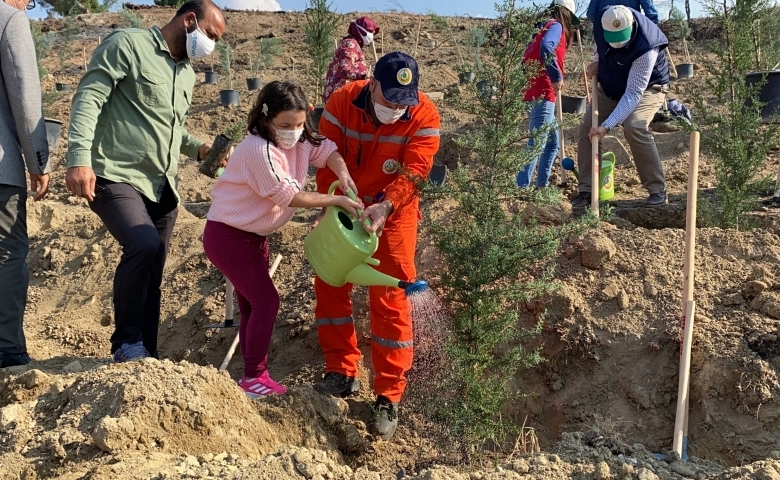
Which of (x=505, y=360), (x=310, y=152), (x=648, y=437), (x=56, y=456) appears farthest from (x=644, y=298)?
(x=56, y=456)

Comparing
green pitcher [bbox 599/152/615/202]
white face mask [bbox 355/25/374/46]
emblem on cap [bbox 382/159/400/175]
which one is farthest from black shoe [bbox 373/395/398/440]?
white face mask [bbox 355/25/374/46]

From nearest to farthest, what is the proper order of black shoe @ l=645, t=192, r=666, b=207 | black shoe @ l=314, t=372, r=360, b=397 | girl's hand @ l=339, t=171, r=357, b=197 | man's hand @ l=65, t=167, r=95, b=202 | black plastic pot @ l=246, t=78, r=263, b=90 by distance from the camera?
man's hand @ l=65, t=167, r=95, b=202 → girl's hand @ l=339, t=171, r=357, b=197 → black shoe @ l=314, t=372, r=360, b=397 → black shoe @ l=645, t=192, r=666, b=207 → black plastic pot @ l=246, t=78, r=263, b=90

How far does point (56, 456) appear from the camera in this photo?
8.13ft

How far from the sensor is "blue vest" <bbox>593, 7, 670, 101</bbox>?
488cm

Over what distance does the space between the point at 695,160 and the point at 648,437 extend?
64.0 inches

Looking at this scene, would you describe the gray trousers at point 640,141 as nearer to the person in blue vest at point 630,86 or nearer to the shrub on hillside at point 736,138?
the person in blue vest at point 630,86

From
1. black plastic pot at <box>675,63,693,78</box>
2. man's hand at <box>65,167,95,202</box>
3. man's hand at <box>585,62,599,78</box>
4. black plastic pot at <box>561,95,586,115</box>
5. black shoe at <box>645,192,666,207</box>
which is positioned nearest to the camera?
man's hand at <box>65,167,95,202</box>

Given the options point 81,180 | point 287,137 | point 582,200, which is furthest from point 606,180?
point 81,180


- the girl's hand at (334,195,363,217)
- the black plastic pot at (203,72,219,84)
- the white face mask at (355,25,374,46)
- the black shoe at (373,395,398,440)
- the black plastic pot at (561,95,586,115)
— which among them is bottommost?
the black shoe at (373,395,398,440)

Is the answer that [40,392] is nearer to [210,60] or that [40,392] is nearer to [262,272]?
[262,272]

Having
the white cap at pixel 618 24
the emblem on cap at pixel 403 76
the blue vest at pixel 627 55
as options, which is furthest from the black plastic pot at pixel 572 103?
the emblem on cap at pixel 403 76

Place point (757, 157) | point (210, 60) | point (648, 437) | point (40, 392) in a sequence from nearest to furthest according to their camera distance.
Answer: point (40, 392) < point (648, 437) < point (757, 157) < point (210, 60)

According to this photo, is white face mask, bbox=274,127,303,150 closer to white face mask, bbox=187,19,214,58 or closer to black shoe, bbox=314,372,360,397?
white face mask, bbox=187,19,214,58

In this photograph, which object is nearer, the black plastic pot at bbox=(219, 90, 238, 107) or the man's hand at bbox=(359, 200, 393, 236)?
the man's hand at bbox=(359, 200, 393, 236)
